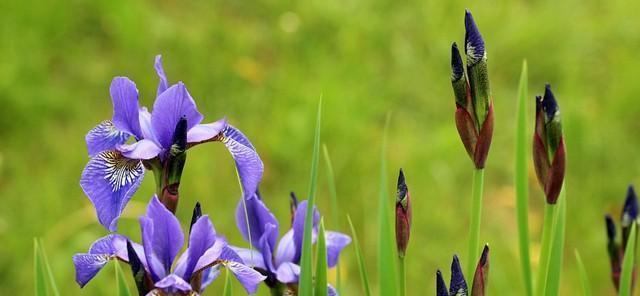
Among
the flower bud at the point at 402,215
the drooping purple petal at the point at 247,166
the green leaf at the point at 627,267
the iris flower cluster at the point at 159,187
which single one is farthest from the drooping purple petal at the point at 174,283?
the green leaf at the point at 627,267

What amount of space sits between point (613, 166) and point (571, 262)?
0.35 metres

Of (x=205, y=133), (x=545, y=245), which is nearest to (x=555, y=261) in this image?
(x=545, y=245)

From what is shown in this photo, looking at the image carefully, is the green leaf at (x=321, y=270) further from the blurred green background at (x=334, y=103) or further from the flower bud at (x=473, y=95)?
the blurred green background at (x=334, y=103)

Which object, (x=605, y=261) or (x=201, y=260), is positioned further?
(x=605, y=261)

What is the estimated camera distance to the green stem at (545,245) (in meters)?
0.94

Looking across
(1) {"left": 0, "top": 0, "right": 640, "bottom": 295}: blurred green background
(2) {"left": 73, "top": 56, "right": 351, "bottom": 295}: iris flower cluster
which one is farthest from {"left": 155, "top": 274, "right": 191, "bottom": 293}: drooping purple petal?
(1) {"left": 0, "top": 0, "right": 640, "bottom": 295}: blurred green background

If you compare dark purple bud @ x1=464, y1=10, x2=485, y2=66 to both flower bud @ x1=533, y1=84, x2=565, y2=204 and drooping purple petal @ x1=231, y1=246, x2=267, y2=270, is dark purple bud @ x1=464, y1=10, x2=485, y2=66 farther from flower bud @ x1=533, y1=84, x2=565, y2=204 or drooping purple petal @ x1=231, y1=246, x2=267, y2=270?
drooping purple petal @ x1=231, y1=246, x2=267, y2=270

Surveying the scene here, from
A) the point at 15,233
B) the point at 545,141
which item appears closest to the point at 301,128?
the point at 15,233

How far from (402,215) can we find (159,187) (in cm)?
24

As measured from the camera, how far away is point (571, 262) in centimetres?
215

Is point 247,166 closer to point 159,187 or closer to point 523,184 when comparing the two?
point 159,187

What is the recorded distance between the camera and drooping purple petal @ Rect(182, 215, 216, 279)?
0.79 meters

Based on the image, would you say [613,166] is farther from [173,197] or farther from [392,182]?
[173,197]

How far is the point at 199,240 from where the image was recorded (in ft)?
2.61
